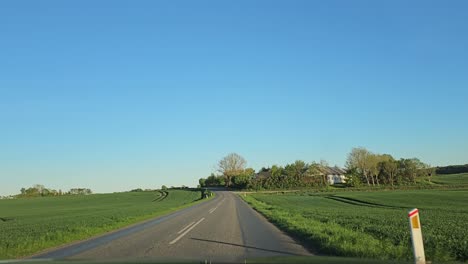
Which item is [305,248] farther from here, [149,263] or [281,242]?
[149,263]

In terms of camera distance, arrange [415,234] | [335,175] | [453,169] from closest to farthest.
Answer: [415,234]
[335,175]
[453,169]

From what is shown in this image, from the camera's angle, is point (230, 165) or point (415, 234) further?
point (230, 165)

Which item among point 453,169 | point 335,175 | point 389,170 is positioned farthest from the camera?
point 453,169

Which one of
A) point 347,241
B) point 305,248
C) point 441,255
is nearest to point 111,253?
point 305,248

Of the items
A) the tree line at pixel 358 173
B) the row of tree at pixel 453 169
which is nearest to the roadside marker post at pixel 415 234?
the tree line at pixel 358 173

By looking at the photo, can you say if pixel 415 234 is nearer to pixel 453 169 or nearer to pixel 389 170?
pixel 389 170

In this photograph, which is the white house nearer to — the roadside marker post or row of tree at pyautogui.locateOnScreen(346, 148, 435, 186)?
row of tree at pyautogui.locateOnScreen(346, 148, 435, 186)

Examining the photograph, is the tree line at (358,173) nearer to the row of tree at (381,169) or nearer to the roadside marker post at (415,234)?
the row of tree at (381,169)

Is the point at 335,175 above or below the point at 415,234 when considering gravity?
above

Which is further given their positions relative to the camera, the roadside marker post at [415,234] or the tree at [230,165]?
the tree at [230,165]

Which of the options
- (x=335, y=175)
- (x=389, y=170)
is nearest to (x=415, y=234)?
(x=389, y=170)

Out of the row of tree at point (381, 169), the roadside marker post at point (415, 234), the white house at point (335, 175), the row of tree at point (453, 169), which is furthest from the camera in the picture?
the row of tree at point (453, 169)

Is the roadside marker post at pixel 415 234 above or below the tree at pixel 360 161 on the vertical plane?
below

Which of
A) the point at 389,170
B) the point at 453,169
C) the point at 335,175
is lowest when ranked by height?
the point at 389,170
